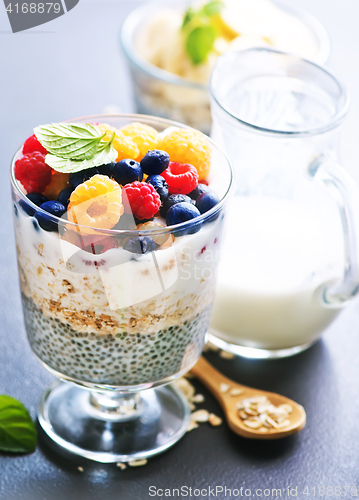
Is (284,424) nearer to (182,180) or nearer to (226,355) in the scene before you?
(226,355)

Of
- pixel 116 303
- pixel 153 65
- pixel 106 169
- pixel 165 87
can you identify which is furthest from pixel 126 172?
pixel 153 65

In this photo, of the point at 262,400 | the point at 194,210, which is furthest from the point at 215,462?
the point at 194,210

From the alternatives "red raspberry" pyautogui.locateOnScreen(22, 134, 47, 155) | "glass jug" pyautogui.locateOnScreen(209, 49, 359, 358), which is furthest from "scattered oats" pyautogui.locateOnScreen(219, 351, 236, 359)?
"red raspberry" pyautogui.locateOnScreen(22, 134, 47, 155)

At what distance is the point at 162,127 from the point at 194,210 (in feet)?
0.68

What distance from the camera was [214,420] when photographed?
90 cm

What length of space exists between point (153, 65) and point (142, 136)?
27.1 inches

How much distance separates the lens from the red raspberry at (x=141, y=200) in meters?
0.64

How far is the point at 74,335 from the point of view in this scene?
73 cm

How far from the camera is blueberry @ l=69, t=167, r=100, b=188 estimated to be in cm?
68

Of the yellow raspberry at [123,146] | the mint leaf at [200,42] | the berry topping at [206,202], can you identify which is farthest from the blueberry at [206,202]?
the mint leaf at [200,42]

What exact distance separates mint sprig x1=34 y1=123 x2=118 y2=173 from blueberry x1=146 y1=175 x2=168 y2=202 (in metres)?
0.05

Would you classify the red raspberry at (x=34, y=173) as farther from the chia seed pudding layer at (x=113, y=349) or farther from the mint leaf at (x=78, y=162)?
the chia seed pudding layer at (x=113, y=349)

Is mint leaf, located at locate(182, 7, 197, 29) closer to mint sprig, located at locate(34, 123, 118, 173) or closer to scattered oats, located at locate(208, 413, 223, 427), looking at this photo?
mint sprig, located at locate(34, 123, 118, 173)

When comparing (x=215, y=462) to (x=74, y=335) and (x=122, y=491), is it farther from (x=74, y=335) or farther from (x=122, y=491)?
(x=74, y=335)
